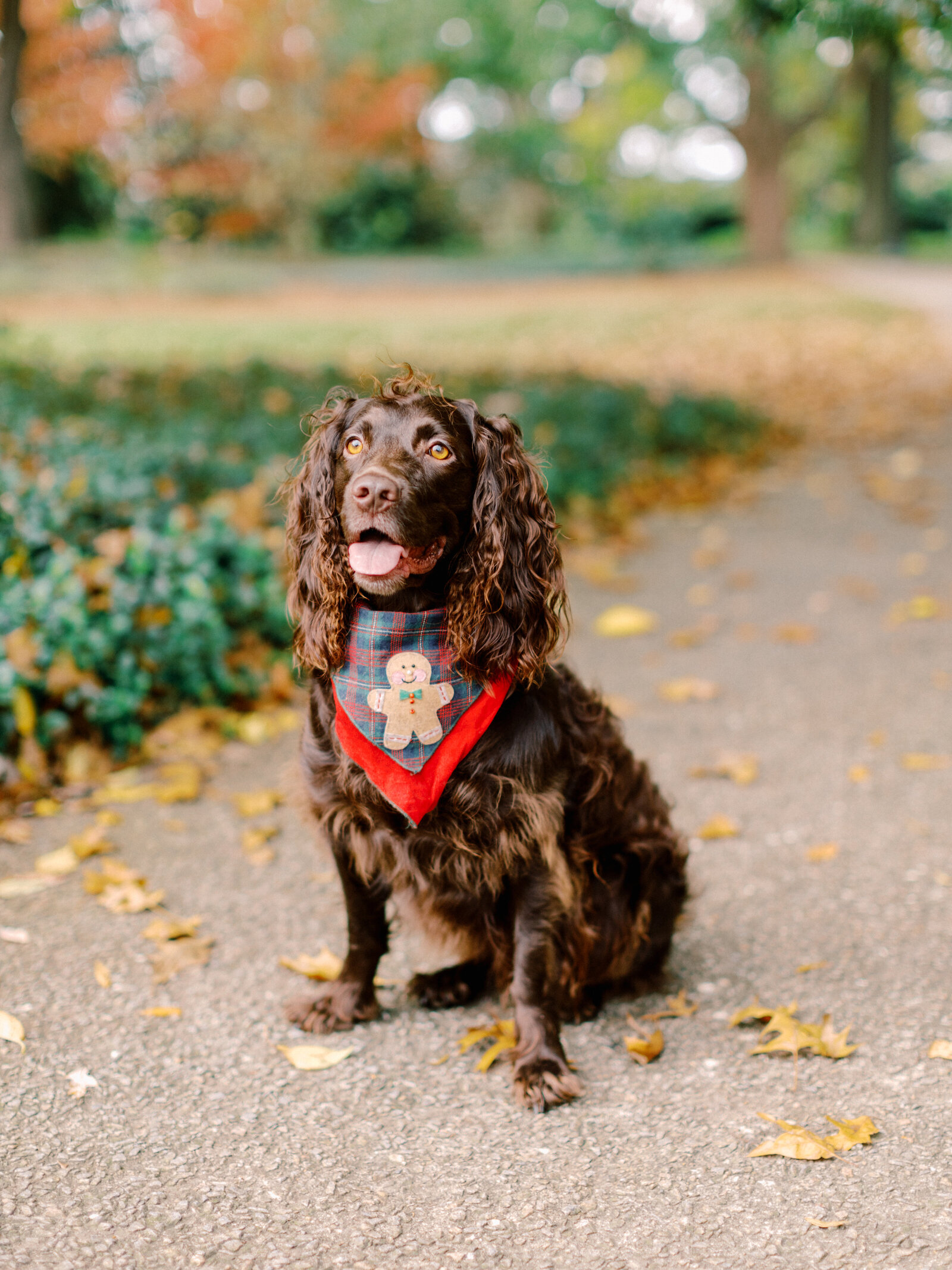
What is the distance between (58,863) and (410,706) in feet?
5.65

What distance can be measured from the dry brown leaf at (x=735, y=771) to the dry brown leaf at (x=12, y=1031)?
102 inches

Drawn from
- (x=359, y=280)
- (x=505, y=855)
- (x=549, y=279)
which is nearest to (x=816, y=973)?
(x=505, y=855)

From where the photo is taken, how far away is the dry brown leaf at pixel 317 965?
10.5ft

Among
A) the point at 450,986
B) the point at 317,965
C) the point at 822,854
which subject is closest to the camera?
the point at 450,986

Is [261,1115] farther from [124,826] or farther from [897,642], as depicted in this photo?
[897,642]

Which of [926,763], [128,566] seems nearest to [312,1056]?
[128,566]

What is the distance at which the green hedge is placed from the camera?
13.9 feet

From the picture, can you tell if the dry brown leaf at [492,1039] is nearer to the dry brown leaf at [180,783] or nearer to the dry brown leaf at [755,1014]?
the dry brown leaf at [755,1014]

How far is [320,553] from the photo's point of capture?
2646 mm

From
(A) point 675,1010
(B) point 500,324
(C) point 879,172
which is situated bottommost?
(A) point 675,1010

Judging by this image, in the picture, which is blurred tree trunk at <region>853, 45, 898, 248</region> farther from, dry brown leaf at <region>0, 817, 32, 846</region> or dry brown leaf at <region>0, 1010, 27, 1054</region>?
dry brown leaf at <region>0, 1010, 27, 1054</region>

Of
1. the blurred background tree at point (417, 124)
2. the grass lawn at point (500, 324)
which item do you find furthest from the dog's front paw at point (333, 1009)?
the blurred background tree at point (417, 124)

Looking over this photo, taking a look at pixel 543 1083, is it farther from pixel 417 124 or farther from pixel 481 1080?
pixel 417 124

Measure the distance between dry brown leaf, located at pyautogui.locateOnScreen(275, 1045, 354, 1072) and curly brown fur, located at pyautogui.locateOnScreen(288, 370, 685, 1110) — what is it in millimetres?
87
